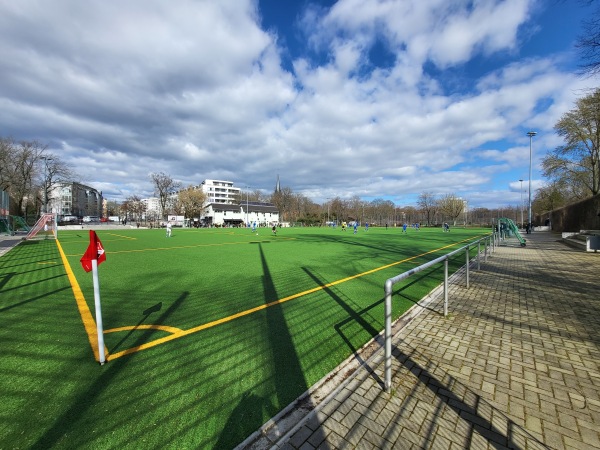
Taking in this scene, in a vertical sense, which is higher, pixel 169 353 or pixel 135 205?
pixel 135 205

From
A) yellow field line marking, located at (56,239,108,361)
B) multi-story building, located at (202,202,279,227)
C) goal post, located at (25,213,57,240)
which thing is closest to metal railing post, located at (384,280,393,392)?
yellow field line marking, located at (56,239,108,361)

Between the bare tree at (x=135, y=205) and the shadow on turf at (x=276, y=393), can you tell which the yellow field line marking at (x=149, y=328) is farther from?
the bare tree at (x=135, y=205)

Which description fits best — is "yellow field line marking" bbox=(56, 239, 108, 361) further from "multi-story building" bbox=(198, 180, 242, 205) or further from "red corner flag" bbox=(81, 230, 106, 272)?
"multi-story building" bbox=(198, 180, 242, 205)

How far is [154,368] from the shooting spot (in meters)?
3.21

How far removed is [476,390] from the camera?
2836 millimetres

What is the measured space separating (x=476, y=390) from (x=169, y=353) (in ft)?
12.3

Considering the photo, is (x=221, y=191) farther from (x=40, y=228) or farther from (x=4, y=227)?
(x=40, y=228)

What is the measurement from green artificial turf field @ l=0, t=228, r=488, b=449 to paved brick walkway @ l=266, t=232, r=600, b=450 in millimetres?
527

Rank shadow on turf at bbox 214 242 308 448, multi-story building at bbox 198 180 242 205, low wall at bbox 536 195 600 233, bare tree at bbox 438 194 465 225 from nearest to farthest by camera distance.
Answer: shadow on turf at bbox 214 242 308 448, low wall at bbox 536 195 600 233, bare tree at bbox 438 194 465 225, multi-story building at bbox 198 180 242 205

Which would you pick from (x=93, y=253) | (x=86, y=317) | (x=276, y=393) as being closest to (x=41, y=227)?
(x=86, y=317)

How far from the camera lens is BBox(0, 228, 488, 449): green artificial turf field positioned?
2.32 metres

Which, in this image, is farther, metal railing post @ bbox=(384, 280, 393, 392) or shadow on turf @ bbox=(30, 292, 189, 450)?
metal railing post @ bbox=(384, 280, 393, 392)

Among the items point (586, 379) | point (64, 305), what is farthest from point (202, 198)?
point (586, 379)

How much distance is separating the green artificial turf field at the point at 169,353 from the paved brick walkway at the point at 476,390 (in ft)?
1.73
